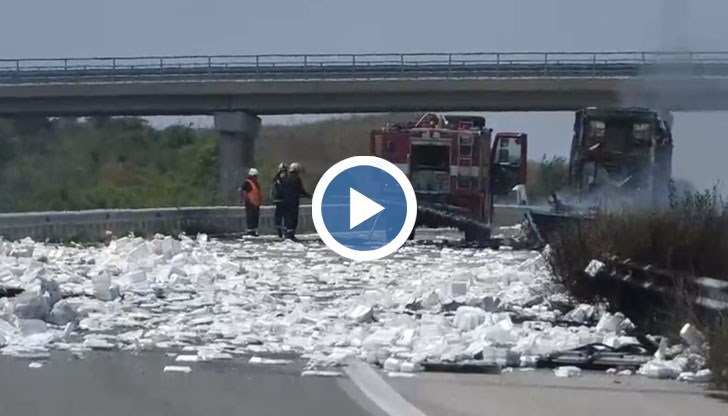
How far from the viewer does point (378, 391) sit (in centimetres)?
1234

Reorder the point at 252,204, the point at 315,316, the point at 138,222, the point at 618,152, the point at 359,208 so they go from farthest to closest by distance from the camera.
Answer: the point at 252,204 → the point at 138,222 → the point at 618,152 → the point at 359,208 → the point at 315,316

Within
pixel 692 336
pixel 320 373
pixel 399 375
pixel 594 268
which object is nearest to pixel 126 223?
pixel 594 268

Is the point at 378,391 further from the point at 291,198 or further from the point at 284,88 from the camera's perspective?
the point at 284,88

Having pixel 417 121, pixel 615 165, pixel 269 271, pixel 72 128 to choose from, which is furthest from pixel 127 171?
pixel 269 271

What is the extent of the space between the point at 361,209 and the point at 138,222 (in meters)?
19.5

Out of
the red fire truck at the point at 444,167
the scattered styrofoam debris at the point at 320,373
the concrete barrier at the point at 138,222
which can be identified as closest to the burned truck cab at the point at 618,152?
the red fire truck at the point at 444,167

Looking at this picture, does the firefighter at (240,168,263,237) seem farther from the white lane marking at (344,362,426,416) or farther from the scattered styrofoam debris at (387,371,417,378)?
the scattered styrofoam debris at (387,371,417,378)

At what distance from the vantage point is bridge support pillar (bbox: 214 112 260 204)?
57656 millimetres

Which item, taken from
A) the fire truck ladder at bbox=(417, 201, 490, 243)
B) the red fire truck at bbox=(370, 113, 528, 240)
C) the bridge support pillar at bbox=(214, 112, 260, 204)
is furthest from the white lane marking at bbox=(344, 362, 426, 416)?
the bridge support pillar at bbox=(214, 112, 260, 204)

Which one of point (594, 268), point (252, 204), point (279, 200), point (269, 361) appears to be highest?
point (594, 268)

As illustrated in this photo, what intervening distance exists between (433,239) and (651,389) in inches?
1015

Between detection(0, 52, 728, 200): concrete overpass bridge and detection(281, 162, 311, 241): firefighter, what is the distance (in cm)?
1818

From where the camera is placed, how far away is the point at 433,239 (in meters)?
38.5

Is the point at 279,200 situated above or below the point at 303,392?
above
